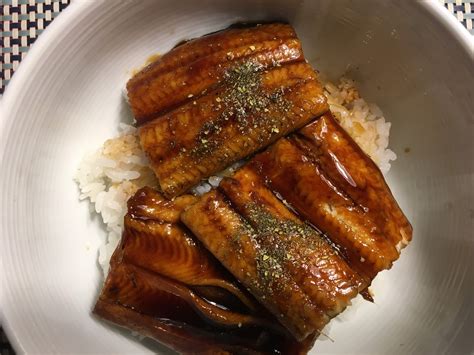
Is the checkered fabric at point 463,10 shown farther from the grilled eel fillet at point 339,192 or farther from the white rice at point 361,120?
the grilled eel fillet at point 339,192

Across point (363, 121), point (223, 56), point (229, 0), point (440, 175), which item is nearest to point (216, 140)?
point (223, 56)

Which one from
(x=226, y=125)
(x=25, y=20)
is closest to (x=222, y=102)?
(x=226, y=125)

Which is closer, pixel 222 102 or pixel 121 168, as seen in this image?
pixel 222 102

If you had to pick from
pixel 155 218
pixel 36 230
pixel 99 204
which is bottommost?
pixel 36 230

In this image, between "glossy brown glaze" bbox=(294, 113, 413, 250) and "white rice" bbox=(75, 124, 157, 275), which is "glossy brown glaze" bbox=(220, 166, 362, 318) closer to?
"glossy brown glaze" bbox=(294, 113, 413, 250)

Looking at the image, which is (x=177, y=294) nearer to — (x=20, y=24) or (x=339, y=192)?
(x=339, y=192)

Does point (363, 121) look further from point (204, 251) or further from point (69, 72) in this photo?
point (69, 72)

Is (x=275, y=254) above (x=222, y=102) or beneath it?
beneath

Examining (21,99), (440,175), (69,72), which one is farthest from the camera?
(440,175)
